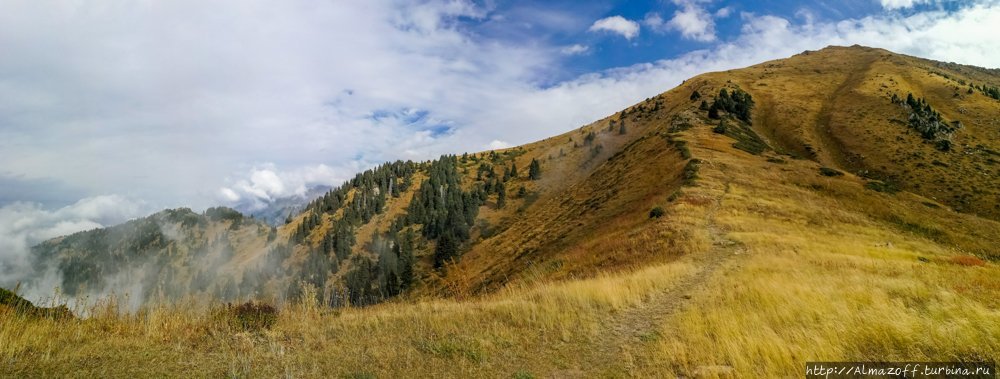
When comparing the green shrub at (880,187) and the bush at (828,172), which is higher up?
the bush at (828,172)

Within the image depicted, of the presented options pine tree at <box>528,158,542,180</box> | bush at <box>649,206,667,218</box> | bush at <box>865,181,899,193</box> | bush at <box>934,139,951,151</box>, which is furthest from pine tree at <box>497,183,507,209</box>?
bush at <box>649,206,667,218</box>

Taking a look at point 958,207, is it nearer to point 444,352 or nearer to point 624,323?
point 624,323

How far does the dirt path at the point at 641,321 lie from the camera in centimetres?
787

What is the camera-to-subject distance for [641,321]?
1004 cm

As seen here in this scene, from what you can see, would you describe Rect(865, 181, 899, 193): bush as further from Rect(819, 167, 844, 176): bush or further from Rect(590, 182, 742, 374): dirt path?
Rect(590, 182, 742, 374): dirt path

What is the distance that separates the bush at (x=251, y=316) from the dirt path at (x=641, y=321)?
683 cm

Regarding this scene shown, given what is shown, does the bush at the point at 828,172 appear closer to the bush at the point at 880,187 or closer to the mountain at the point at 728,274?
the mountain at the point at 728,274

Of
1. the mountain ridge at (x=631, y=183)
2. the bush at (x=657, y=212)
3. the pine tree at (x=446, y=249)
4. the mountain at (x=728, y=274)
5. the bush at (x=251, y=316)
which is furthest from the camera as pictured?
the pine tree at (x=446, y=249)

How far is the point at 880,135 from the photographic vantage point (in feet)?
293

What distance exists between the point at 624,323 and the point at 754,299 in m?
3.50

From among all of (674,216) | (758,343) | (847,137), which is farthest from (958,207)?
(758,343)

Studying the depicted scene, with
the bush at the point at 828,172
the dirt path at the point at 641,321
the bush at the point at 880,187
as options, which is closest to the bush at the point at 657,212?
the dirt path at the point at 641,321

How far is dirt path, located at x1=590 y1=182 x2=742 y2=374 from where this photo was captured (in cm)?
787

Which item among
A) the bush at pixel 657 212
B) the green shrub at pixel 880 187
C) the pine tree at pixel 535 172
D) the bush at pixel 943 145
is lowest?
the green shrub at pixel 880 187
